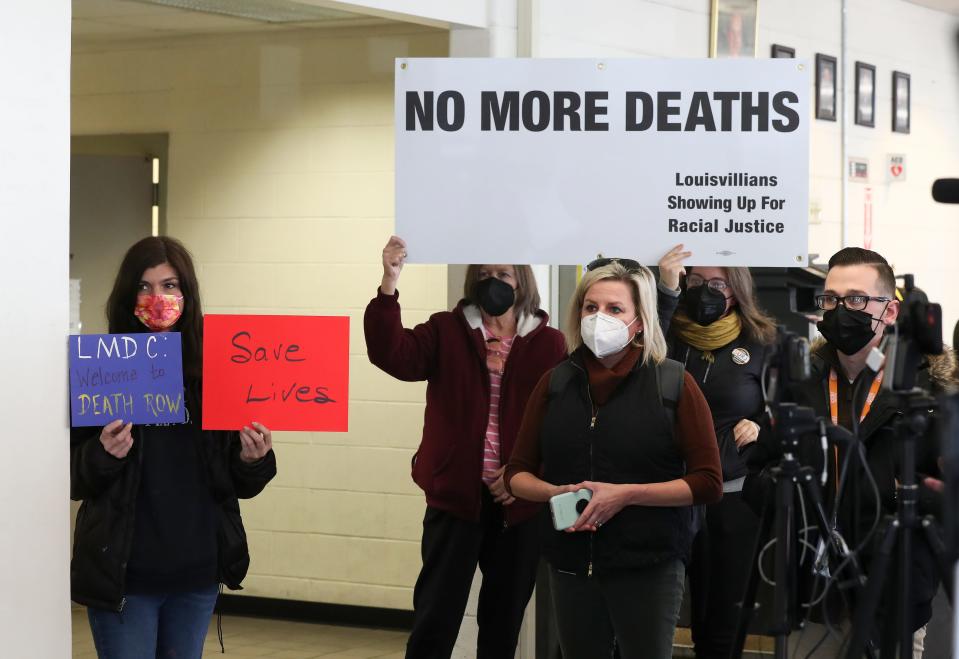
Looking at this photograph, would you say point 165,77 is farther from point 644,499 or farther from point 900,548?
point 900,548

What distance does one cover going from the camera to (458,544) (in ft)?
11.9

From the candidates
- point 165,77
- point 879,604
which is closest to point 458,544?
point 879,604

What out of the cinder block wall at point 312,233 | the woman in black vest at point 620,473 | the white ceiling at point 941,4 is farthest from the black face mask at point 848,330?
the white ceiling at point 941,4

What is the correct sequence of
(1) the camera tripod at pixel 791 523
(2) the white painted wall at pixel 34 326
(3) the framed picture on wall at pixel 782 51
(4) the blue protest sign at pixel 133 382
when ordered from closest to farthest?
(1) the camera tripod at pixel 791 523
(4) the blue protest sign at pixel 133 382
(2) the white painted wall at pixel 34 326
(3) the framed picture on wall at pixel 782 51

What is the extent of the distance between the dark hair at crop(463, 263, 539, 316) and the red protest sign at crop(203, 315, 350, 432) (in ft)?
2.75

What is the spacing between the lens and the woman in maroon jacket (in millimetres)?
3607

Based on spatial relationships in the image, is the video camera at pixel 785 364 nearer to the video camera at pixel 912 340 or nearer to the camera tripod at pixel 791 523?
the camera tripod at pixel 791 523

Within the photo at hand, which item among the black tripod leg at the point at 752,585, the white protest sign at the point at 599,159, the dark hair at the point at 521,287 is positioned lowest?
the black tripod leg at the point at 752,585

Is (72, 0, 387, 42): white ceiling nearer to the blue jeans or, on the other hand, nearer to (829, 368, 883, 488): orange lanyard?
the blue jeans

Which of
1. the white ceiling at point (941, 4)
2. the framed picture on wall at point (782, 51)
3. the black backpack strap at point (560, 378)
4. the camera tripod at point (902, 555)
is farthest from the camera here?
the white ceiling at point (941, 4)

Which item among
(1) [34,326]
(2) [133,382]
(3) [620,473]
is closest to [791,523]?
(3) [620,473]

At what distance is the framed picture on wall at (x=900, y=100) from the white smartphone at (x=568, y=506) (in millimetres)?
4681

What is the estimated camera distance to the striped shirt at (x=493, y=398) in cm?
362

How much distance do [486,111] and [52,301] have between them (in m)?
1.17
